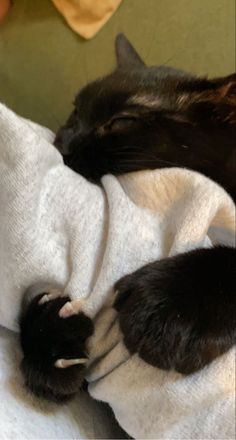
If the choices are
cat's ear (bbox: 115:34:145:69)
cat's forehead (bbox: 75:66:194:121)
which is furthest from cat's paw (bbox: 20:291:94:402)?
cat's ear (bbox: 115:34:145:69)

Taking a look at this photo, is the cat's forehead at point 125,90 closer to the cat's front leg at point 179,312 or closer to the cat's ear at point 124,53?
the cat's ear at point 124,53

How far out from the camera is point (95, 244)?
2.27 feet

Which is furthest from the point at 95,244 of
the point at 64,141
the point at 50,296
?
the point at 64,141

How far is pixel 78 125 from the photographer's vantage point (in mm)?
896

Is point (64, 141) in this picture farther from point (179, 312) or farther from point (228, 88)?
point (179, 312)

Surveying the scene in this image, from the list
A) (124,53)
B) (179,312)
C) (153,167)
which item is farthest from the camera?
(124,53)

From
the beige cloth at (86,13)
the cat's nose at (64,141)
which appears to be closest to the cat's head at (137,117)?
the cat's nose at (64,141)

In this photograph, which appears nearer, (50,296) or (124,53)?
(50,296)

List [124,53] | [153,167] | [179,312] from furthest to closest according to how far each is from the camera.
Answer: [124,53]
[153,167]
[179,312]

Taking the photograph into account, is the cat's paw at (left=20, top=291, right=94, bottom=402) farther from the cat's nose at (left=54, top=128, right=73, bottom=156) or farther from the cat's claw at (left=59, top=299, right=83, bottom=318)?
the cat's nose at (left=54, top=128, right=73, bottom=156)

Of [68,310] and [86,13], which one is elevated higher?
[86,13]

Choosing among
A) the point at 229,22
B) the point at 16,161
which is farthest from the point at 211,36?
the point at 16,161

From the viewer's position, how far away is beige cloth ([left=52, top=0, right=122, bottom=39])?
1010mm

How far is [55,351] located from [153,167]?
0.30 m
